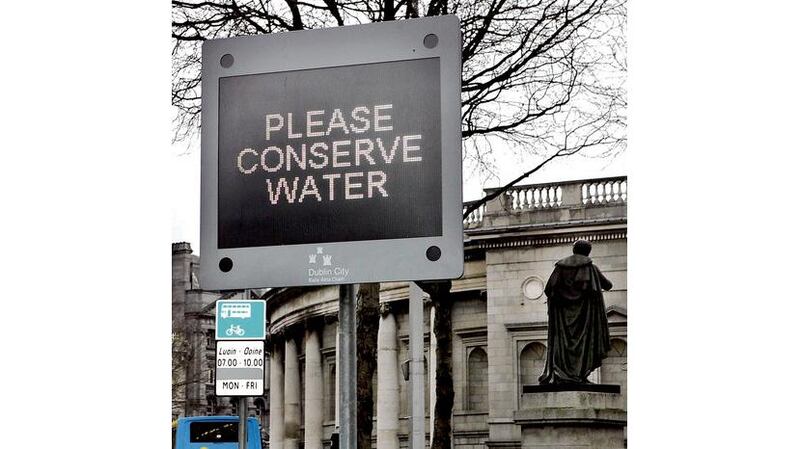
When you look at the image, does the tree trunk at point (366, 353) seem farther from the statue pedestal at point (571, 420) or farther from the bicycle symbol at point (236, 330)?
the bicycle symbol at point (236, 330)

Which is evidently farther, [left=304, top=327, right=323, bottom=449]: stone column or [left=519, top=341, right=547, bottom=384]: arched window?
[left=304, top=327, right=323, bottom=449]: stone column

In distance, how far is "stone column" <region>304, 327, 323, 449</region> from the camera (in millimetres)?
41812

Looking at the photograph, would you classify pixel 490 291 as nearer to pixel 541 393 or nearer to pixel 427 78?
pixel 541 393

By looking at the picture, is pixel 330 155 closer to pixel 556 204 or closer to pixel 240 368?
pixel 240 368

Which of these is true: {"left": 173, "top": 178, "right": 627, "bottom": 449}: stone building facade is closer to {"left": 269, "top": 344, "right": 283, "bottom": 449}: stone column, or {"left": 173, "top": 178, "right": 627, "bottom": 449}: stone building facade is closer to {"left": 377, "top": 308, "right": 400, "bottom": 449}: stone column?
{"left": 377, "top": 308, "right": 400, "bottom": 449}: stone column

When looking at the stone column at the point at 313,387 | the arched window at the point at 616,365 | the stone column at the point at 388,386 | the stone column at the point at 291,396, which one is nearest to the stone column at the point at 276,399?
the stone column at the point at 291,396

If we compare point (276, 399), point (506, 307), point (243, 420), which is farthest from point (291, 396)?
point (243, 420)

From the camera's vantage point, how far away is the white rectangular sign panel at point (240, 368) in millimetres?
8609

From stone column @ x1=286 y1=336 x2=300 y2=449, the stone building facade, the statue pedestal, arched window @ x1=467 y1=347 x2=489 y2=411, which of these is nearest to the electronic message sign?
the statue pedestal

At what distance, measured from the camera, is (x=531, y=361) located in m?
32.0

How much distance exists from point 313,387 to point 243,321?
110 feet

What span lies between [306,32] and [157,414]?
5.98 m

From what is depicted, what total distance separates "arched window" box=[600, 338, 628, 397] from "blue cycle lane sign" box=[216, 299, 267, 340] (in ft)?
70.8

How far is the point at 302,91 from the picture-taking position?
5129 mm
